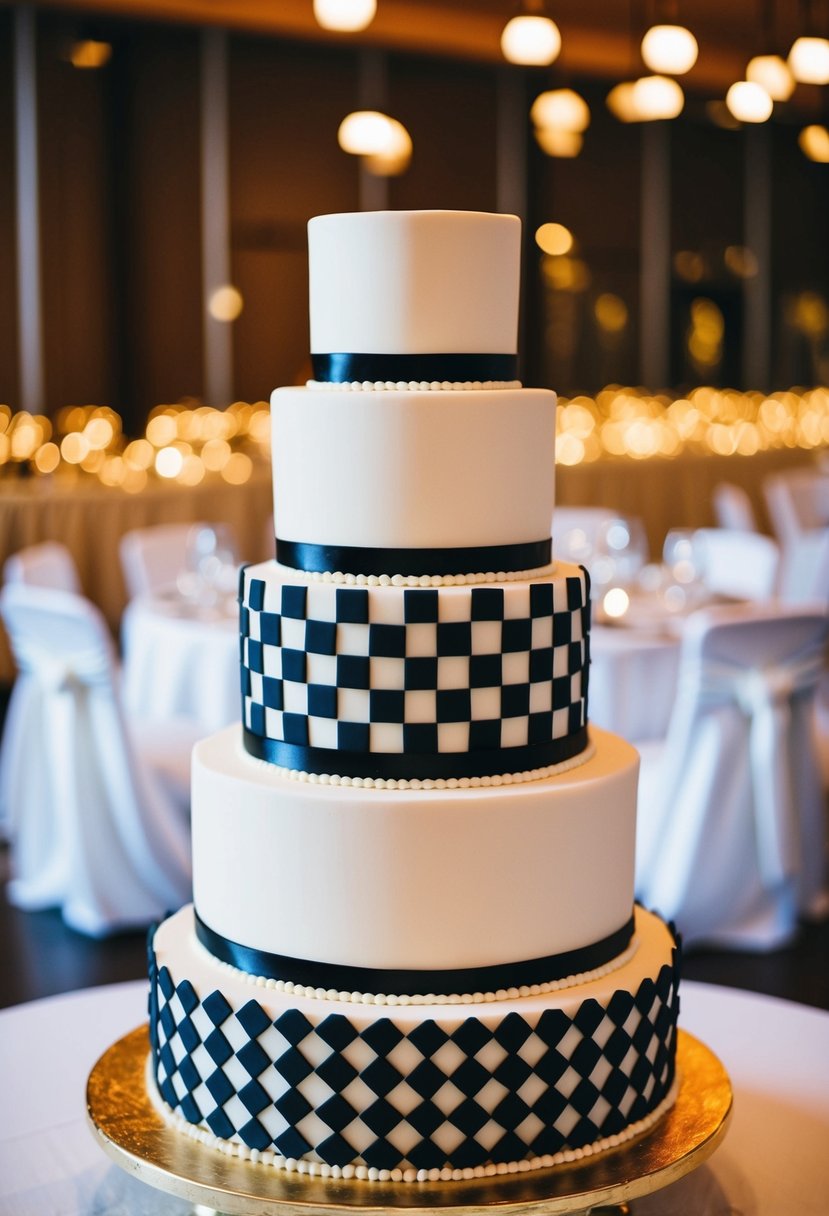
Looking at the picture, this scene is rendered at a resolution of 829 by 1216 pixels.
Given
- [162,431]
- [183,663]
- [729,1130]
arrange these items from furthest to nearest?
[162,431]
[183,663]
[729,1130]

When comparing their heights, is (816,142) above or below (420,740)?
above

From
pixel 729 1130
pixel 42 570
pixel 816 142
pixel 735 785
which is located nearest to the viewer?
pixel 729 1130

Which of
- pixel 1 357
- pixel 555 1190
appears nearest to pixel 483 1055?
pixel 555 1190

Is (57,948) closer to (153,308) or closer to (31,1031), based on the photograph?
(31,1031)

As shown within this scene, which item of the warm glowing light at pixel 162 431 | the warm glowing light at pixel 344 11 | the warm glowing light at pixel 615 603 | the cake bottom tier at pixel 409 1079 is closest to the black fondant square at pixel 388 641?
the cake bottom tier at pixel 409 1079

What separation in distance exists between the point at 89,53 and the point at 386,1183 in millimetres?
9240

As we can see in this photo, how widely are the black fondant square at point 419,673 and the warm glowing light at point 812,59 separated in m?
5.03

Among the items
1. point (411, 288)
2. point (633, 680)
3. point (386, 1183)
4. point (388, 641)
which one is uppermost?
point (411, 288)

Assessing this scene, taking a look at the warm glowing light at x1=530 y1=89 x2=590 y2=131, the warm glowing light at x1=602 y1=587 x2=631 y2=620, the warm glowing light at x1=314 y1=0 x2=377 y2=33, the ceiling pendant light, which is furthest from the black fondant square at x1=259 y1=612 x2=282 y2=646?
the warm glowing light at x1=530 y1=89 x2=590 y2=131

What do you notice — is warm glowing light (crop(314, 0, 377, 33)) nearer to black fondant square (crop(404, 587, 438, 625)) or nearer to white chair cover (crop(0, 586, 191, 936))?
white chair cover (crop(0, 586, 191, 936))

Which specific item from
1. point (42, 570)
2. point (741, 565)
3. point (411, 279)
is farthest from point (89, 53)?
point (411, 279)

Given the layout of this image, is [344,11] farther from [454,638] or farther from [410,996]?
[410,996]

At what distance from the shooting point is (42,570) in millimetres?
4430

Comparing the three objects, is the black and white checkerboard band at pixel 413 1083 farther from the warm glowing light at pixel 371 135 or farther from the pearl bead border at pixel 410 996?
the warm glowing light at pixel 371 135
